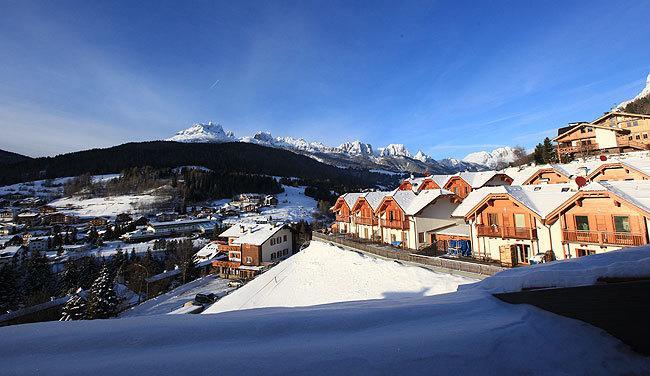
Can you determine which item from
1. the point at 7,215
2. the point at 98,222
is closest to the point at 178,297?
the point at 98,222

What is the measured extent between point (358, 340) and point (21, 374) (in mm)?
2703

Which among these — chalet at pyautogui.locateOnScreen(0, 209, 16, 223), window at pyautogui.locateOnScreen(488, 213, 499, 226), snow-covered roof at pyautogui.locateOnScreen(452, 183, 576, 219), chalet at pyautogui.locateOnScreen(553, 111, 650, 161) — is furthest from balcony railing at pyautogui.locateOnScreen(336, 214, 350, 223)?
chalet at pyautogui.locateOnScreen(0, 209, 16, 223)

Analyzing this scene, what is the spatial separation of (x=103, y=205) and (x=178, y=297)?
119 m

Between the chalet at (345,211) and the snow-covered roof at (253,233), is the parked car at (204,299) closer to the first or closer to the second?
the snow-covered roof at (253,233)

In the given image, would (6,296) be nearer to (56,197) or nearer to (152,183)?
(152,183)

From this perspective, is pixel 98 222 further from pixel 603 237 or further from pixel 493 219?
pixel 603 237

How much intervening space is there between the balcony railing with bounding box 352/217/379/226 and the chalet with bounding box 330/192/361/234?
172 cm

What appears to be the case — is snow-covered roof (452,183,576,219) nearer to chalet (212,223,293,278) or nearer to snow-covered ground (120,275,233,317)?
snow-covered ground (120,275,233,317)

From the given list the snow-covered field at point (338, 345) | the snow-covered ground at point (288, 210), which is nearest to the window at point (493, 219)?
the snow-covered field at point (338, 345)

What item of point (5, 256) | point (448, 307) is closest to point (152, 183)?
point (5, 256)

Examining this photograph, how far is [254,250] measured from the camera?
159ft

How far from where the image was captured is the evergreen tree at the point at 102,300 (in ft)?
85.2

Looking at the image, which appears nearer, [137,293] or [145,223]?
[137,293]

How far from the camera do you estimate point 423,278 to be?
18281mm
